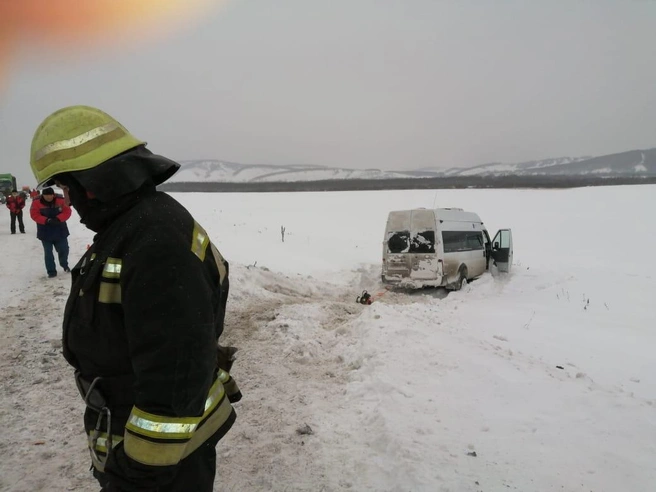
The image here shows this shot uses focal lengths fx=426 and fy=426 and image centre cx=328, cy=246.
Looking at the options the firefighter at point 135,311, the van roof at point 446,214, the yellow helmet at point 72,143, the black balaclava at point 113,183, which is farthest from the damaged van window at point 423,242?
the yellow helmet at point 72,143

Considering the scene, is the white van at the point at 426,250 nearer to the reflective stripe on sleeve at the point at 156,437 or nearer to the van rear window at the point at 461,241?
the van rear window at the point at 461,241

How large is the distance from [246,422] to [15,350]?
11.6 feet

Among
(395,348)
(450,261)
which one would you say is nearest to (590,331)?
(450,261)

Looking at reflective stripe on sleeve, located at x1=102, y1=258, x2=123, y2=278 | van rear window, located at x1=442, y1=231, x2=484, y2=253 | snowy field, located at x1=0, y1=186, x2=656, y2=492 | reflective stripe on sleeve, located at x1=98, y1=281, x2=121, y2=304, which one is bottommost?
snowy field, located at x1=0, y1=186, x2=656, y2=492

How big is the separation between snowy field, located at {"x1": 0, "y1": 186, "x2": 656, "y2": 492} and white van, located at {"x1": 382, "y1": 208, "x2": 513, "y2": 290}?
64 cm

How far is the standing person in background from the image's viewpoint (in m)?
8.84

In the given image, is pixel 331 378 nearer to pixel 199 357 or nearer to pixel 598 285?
pixel 199 357

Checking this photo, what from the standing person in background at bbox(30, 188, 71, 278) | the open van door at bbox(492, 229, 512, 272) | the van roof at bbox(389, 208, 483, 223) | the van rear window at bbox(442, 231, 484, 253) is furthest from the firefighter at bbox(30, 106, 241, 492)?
the open van door at bbox(492, 229, 512, 272)

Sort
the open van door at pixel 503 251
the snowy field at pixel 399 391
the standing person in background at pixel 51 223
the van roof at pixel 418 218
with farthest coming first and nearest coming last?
the open van door at pixel 503 251 < the van roof at pixel 418 218 < the standing person in background at pixel 51 223 < the snowy field at pixel 399 391

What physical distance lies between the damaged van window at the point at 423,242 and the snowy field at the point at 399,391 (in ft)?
4.38

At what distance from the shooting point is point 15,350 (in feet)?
18.3

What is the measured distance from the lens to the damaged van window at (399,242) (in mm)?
12211

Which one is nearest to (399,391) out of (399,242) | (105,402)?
(105,402)

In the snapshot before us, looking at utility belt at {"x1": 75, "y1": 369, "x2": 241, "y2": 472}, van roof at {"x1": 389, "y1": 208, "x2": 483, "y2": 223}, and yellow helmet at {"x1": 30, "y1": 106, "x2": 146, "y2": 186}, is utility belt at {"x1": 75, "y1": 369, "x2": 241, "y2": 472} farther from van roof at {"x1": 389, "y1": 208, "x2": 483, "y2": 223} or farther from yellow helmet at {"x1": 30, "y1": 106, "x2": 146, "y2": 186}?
van roof at {"x1": 389, "y1": 208, "x2": 483, "y2": 223}
